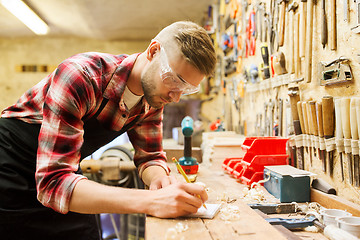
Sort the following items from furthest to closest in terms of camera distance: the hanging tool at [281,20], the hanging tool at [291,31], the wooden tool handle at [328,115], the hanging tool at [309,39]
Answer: the hanging tool at [281,20]
the hanging tool at [291,31]
the hanging tool at [309,39]
the wooden tool handle at [328,115]

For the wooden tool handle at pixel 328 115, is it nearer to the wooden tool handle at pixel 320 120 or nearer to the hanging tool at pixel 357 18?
the wooden tool handle at pixel 320 120

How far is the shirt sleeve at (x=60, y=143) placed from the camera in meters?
1.15

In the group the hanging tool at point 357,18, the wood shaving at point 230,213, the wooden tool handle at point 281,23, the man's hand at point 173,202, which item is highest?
the wooden tool handle at point 281,23

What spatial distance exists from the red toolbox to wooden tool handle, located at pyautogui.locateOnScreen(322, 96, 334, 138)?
0.33 m

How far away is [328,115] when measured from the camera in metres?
1.54

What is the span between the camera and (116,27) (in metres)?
6.40

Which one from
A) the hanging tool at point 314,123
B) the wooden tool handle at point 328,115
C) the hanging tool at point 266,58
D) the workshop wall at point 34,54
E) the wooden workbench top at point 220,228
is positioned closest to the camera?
the wooden workbench top at point 220,228

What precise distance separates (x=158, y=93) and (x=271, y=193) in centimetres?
80

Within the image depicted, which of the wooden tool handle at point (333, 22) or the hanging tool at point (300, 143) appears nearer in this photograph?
the wooden tool handle at point (333, 22)

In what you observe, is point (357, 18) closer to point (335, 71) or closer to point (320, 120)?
point (335, 71)

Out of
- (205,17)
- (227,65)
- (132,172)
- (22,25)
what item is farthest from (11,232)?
(22,25)

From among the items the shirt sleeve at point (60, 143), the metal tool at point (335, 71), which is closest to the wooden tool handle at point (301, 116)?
the metal tool at point (335, 71)

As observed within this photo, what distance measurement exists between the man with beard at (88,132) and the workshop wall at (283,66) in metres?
0.68

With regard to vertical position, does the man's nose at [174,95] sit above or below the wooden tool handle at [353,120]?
above
